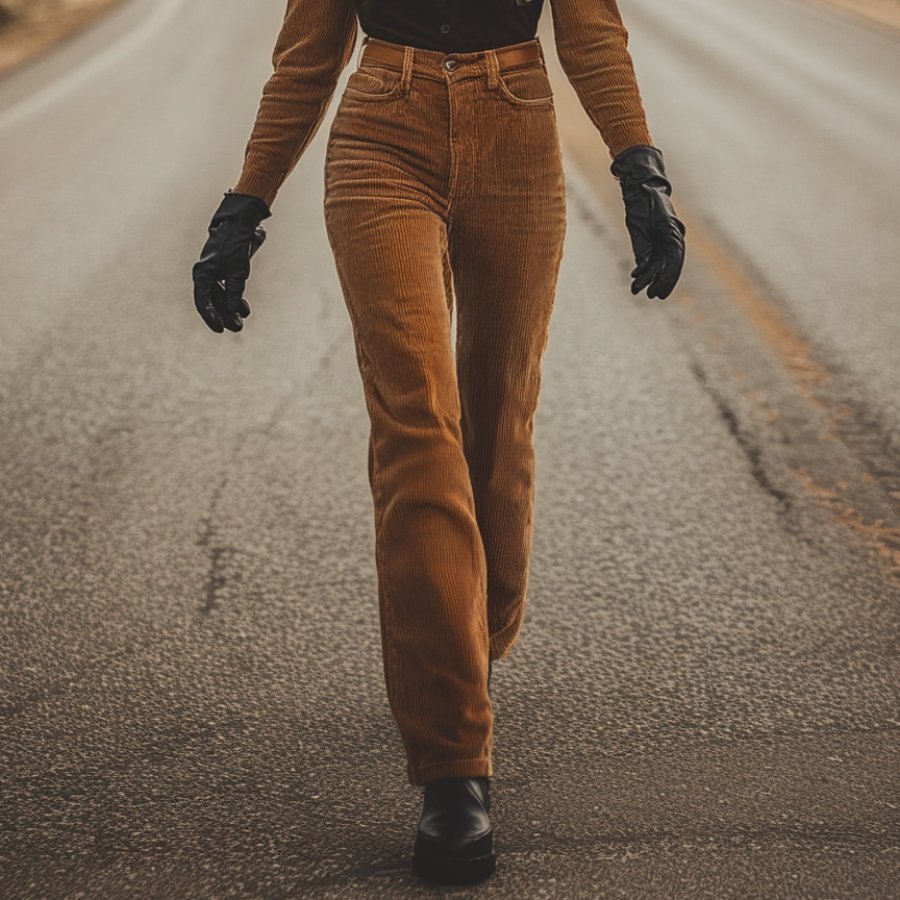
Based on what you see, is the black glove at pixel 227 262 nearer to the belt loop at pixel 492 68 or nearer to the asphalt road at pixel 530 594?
the belt loop at pixel 492 68

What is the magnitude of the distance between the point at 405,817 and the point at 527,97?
1.33m

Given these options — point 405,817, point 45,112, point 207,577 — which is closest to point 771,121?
point 45,112

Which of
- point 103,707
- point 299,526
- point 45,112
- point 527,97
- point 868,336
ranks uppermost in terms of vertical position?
point 527,97

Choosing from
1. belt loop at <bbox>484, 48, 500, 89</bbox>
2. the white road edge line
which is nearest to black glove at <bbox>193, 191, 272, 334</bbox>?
belt loop at <bbox>484, 48, 500, 89</bbox>

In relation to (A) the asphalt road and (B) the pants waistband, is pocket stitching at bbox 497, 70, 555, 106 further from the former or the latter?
(A) the asphalt road

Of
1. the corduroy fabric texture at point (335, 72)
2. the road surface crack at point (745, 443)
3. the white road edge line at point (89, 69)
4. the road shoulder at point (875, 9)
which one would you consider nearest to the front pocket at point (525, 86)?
the corduroy fabric texture at point (335, 72)

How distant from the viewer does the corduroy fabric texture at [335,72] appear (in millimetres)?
2588

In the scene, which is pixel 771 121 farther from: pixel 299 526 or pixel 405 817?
pixel 405 817

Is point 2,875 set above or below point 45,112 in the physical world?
above

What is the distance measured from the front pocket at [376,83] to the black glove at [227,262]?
304 millimetres

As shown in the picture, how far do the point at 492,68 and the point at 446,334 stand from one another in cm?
50

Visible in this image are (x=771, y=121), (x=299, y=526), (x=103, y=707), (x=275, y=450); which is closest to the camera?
(x=103, y=707)

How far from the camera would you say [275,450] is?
4.69 m

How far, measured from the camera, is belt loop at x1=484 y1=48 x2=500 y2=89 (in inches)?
96.4
